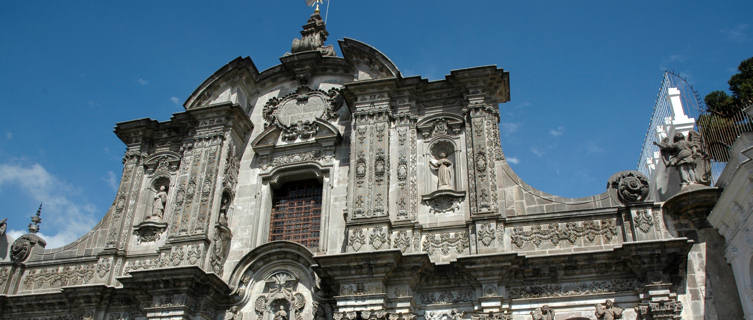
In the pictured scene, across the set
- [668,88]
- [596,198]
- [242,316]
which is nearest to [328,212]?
[242,316]

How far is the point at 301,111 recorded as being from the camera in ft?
55.9

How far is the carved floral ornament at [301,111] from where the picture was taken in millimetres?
16578

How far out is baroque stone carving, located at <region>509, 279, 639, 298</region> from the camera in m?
12.4

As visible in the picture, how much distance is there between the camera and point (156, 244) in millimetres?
15773

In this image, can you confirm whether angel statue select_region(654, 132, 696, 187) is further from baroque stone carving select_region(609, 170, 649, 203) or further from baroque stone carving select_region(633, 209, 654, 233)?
baroque stone carving select_region(633, 209, 654, 233)

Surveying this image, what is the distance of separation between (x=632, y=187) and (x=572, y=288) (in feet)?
7.74

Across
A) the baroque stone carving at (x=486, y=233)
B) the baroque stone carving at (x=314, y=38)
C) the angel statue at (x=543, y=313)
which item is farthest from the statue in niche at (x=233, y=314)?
the baroque stone carving at (x=314, y=38)

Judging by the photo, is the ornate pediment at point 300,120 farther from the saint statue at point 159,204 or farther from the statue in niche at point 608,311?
the statue in niche at point 608,311

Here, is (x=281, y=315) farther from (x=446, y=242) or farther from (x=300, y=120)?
(x=300, y=120)

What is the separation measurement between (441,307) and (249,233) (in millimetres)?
5181

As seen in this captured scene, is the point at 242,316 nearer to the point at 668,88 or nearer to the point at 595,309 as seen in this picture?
the point at 595,309

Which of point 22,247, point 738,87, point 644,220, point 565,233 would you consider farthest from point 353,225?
point 738,87

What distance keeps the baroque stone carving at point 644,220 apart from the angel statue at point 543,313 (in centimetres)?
239

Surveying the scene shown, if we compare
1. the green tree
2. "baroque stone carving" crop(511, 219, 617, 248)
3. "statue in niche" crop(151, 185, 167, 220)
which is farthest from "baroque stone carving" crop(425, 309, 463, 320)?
the green tree
